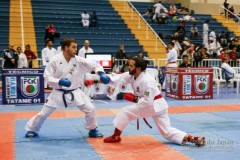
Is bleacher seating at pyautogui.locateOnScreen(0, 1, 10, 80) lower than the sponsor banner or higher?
higher

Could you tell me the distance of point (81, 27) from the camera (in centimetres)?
1827

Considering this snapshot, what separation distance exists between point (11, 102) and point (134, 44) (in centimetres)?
1003

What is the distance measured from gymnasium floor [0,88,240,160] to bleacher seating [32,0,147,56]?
29.4ft

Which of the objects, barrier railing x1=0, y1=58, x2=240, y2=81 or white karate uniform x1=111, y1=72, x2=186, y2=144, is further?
barrier railing x1=0, y1=58, x2=240, y2=81

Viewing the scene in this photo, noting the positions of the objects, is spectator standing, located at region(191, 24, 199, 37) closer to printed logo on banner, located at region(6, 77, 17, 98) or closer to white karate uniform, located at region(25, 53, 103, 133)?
printed logo on banner, located at region(6, 77, 17, 98)

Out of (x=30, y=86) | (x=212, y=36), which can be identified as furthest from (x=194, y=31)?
(x=30, y=86)

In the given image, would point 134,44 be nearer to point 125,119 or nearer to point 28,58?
point 28,58

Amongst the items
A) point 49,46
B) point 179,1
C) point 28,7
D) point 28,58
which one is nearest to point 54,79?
point 49,46

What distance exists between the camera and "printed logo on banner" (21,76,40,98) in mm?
8562

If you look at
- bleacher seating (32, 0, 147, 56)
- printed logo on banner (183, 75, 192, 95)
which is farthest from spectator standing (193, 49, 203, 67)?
printed logo on banner (183, 75, 192, 95)

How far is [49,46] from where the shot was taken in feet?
38.5

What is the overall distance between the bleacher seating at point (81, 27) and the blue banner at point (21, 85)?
6.83 metres

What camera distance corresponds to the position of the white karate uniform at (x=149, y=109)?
15.4 ft

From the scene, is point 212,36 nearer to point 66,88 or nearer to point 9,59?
point 9,59
